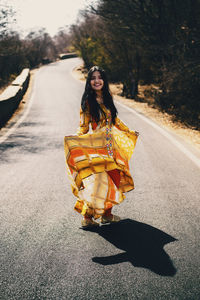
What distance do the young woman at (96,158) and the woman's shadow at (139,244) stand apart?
173mm

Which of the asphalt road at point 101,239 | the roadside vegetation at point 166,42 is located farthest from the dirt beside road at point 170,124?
the asphalt road at point 101,239

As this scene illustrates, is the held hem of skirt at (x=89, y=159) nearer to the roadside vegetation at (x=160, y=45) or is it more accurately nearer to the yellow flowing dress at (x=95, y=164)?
the yellow flowing dress at (x=95, y=164)

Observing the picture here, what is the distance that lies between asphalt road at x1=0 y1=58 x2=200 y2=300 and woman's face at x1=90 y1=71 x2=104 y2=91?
1.57 metres

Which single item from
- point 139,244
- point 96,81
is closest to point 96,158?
point 96,81

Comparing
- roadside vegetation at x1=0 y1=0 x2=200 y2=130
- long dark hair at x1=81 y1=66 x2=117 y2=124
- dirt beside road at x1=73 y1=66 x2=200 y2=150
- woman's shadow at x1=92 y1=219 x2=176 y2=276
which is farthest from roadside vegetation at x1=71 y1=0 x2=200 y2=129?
woman's shadow at x1=92 y1=219 x2=176 y2=276

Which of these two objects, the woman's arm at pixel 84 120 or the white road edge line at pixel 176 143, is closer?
the woman's arm at pixel 84 120

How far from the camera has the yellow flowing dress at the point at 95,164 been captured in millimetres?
3314

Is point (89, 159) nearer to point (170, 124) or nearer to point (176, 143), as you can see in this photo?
point (176, 143)

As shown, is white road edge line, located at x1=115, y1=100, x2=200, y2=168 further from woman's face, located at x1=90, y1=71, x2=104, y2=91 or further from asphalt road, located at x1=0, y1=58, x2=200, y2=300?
woman's face, located at x1=90, y1=71, x2=104, y2=91

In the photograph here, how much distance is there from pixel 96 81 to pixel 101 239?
1.74 metres

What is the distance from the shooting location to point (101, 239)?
10.6 feet

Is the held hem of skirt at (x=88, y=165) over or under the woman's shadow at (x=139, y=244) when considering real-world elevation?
over

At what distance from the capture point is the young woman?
10.9ft

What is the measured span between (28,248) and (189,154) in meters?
4.28
